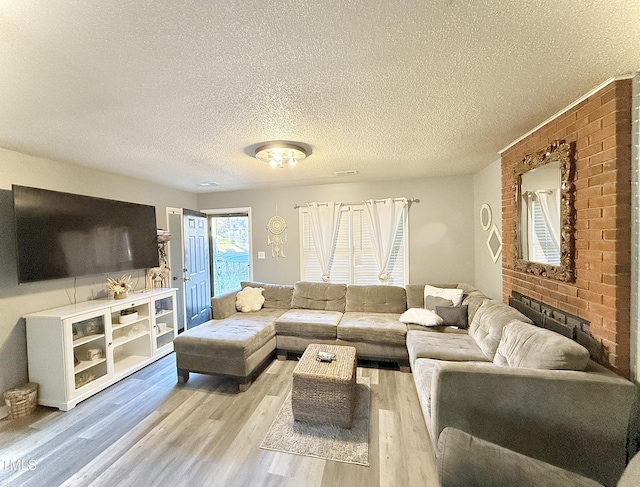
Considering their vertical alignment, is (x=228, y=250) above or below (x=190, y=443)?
above

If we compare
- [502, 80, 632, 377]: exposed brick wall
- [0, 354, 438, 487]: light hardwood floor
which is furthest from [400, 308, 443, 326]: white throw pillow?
[502, 80, 632, 377]: exposed brick wall

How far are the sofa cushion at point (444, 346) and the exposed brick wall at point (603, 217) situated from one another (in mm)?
790

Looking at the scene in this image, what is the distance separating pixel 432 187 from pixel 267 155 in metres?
2.74

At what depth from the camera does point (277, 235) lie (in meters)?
4.74

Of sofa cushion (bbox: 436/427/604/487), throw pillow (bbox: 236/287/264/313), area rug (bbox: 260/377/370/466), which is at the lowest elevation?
area rug (bbox: 260/377/370/466)

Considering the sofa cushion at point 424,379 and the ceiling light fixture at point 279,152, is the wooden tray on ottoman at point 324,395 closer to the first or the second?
the sofa cushion at point 424,379

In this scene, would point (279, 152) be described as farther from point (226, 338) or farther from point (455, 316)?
point (455, 316)

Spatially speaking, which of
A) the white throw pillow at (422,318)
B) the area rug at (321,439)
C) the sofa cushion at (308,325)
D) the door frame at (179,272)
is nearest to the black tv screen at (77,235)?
the door frame at (179,272)

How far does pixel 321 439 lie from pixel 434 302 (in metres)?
2.12

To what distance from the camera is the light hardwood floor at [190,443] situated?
1.67 meters

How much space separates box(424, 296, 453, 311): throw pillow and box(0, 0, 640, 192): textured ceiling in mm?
1883

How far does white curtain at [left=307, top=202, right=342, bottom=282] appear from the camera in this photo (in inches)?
174

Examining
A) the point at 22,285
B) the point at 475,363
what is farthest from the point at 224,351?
the point at 475,363

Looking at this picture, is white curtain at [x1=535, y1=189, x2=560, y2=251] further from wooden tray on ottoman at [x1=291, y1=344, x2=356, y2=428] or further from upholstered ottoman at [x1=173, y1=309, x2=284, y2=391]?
upholstered ottoman at [x1=173, y1=309, x2=284, y2=391]
